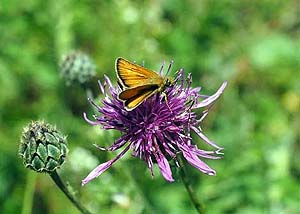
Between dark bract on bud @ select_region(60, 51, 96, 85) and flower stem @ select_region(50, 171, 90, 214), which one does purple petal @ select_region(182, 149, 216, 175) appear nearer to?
flower stem @ select_region(50, 171, 90, 214)

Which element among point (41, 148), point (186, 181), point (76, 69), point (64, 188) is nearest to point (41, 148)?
point (41, 148)

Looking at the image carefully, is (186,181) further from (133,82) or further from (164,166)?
(133,82)

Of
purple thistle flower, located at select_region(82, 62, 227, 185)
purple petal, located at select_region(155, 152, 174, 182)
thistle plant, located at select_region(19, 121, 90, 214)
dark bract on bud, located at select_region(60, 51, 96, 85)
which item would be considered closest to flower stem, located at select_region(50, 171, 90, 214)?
thistle plant, located at select_region(19, 121, 90, 214)

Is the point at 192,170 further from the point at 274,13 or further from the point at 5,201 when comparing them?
the point at 274,13

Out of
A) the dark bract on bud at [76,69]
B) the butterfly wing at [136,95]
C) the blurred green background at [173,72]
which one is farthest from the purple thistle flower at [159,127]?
the blurred green background at [173,72]

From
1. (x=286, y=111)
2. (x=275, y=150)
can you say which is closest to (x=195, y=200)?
(x=275, y=150)

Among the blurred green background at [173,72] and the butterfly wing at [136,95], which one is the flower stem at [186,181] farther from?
the blurred green background at [173,72]
